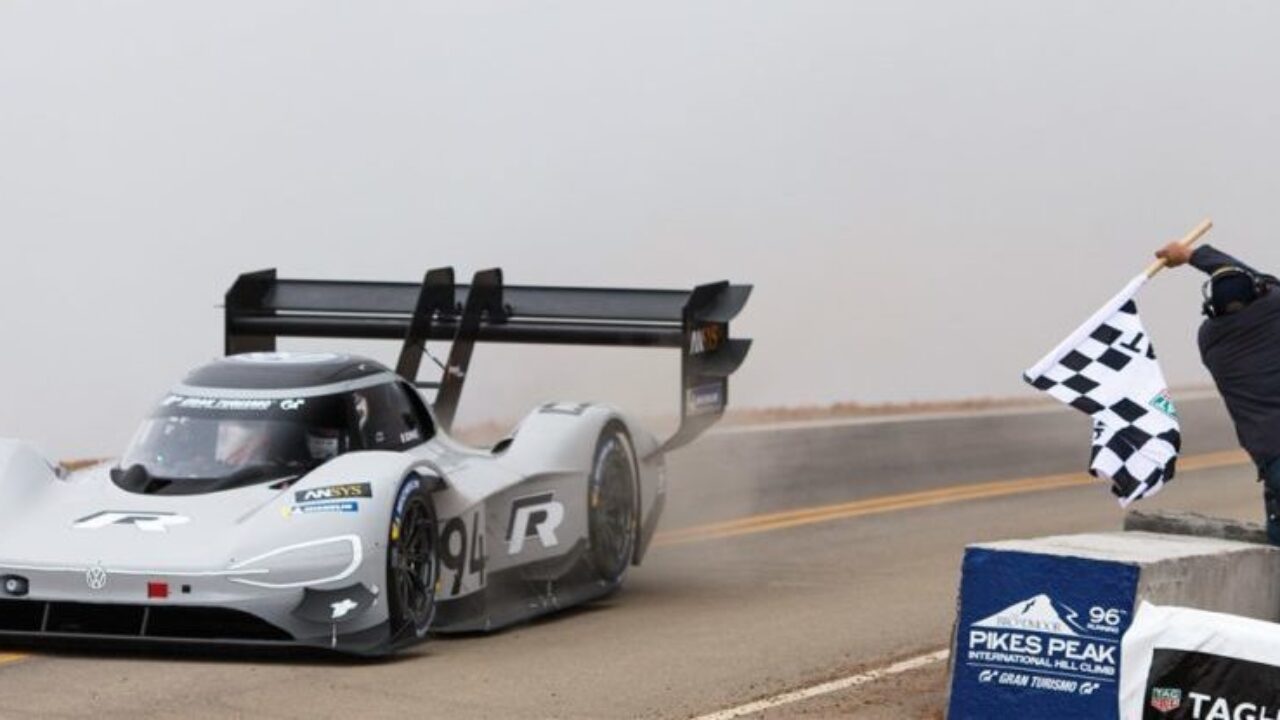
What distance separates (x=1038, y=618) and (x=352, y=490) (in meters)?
3.70

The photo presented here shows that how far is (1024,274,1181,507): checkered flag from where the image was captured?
1010cm

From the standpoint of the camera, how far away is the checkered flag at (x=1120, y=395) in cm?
1010

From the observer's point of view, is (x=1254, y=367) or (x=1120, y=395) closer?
(x=1254, y=367)

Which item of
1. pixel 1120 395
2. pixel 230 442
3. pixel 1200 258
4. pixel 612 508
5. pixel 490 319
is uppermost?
pixel 1200 258

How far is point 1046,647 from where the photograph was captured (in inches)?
340

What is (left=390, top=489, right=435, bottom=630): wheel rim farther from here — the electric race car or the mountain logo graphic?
the mountain logo graphic

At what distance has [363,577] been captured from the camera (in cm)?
1100

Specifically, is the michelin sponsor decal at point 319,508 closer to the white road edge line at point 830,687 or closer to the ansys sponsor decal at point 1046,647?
the white road edge line at point 830,687

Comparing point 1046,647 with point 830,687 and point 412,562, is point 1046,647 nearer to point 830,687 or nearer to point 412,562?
point 830,687

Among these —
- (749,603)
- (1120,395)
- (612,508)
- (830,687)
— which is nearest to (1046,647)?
(830,687)

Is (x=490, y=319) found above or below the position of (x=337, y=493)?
above

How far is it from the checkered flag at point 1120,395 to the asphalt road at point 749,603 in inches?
57.8

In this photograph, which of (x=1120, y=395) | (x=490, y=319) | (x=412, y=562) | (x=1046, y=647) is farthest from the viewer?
(x=490, y=319)

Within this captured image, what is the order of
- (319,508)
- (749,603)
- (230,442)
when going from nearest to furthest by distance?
1. (319,508)
2. (230,442)
3. (749,603)
